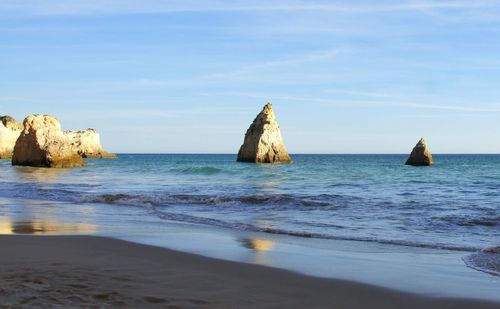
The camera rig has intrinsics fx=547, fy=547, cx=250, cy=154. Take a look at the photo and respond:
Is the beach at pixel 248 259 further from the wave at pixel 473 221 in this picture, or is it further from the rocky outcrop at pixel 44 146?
the rocky outcrop at pixel 44 146

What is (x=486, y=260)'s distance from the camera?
8336mm

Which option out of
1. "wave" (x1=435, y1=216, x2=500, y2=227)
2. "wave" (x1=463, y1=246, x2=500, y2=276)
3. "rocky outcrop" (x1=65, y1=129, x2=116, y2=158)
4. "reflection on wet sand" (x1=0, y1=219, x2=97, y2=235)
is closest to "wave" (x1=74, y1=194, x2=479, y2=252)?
"wave" (x1=463, y1=246, x2=500, y2=276)

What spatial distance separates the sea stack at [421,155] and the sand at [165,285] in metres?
64.8

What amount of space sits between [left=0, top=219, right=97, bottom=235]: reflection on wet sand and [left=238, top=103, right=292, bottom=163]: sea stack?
66.1m

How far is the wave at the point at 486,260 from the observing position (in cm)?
771

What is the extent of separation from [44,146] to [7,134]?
51.0 m

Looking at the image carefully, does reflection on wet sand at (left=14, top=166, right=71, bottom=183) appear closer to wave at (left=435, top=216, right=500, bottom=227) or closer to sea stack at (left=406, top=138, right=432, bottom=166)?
wave at (left=435, top=216, right=500, bottom=227)

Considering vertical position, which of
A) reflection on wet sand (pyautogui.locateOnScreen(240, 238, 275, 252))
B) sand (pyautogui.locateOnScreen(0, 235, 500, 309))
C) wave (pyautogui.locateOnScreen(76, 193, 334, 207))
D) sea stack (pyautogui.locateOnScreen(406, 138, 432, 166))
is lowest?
wave (pyautogui.locateOnScreen(76, 193, 334, 207))

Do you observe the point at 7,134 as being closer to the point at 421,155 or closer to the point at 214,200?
the point at 421,155

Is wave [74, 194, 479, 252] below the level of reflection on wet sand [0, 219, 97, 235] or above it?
below

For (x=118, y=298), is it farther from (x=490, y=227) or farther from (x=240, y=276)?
(x=490, y=227)

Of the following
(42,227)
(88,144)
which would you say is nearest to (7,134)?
(88,144)

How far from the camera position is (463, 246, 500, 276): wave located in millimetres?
7711

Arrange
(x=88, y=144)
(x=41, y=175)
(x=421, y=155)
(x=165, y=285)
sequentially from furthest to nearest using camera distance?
1. (x=88, y=144)
2. (x=421, y=155)
3. (x=41, y=175)
4. (x=165, y=285)
